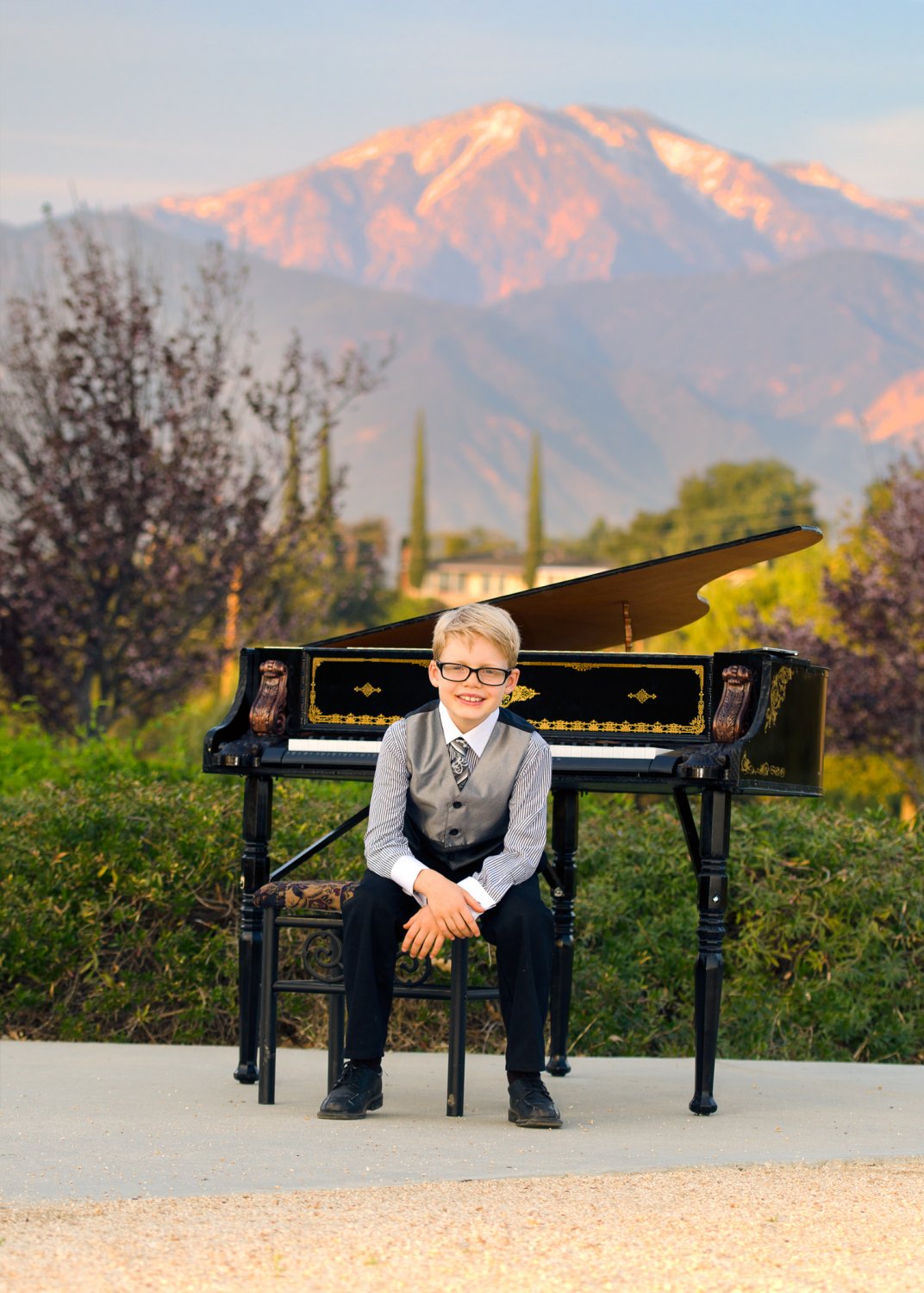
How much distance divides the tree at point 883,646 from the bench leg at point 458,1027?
12.5m

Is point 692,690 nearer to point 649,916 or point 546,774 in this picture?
point 546,774

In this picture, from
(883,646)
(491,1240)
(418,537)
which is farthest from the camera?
(418,537)

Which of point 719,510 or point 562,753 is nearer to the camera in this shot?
point 562,753

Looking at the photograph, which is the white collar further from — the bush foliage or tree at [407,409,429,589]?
tree at [407,409,429,589]

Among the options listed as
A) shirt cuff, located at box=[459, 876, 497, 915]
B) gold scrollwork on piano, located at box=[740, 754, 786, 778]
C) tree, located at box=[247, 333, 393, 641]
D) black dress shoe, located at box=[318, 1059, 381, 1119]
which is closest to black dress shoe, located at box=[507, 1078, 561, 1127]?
black dress shoe, located at box=[318, 1059, 381, 1119]

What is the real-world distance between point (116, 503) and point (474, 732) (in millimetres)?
8854

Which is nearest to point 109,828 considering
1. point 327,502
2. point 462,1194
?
point 462,1194

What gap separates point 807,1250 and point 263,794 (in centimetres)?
245

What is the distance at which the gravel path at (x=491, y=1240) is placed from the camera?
2.92 meters

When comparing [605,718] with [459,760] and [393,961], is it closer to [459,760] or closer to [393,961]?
[459,760]

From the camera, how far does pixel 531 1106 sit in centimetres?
439

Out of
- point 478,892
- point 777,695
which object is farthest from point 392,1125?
point 777,695

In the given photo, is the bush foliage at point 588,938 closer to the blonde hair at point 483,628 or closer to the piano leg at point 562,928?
the piano leg at point 562,928

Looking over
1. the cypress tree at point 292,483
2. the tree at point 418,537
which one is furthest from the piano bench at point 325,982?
the tree at point 418,537
